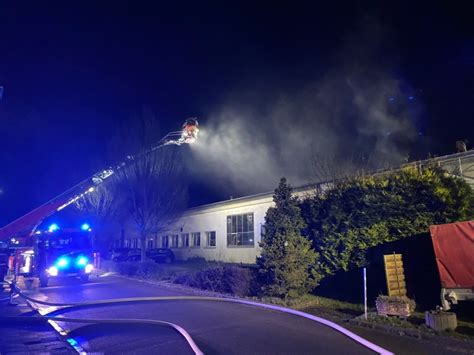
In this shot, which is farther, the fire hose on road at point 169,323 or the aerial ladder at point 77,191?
the aerial ladder at point 77,191

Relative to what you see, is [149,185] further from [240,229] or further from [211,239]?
[211,239]

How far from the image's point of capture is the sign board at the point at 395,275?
8.99m

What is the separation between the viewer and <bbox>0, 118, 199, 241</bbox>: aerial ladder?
48.4ft

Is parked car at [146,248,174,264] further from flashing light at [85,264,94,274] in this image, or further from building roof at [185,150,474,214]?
flashing light at [85,264,94,274]

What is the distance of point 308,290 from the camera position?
1127 centimetres

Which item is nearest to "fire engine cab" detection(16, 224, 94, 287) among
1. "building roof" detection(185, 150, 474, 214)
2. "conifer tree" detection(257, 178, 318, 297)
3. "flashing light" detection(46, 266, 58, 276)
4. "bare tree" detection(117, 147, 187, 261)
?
"flashing light" detection(46, 266, 58, 276)

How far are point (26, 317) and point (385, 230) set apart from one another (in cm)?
1046

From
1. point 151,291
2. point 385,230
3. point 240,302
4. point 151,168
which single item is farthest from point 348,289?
point 151,168

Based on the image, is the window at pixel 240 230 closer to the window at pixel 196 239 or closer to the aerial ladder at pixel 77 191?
the window at pixel 196 239

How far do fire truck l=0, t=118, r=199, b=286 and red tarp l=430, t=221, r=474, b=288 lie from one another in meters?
14.4

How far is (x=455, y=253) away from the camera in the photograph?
27.0 ft

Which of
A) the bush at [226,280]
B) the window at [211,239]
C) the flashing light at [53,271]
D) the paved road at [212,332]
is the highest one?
the window at [211,239]

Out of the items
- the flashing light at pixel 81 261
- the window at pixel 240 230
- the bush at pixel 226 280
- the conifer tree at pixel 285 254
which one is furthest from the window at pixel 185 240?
the conifer tree at pixel 285 254

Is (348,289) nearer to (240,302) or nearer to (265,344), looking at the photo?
(240,302)
